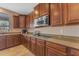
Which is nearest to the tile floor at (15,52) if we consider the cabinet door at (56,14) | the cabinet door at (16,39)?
the cabinet door at (16,39)

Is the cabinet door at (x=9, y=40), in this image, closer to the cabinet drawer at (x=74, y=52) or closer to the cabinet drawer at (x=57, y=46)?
the cabinet drawer at (x=57, y=46)

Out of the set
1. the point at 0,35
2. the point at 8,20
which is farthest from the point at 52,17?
the point at 0,35

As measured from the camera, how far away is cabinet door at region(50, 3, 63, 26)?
99.2 inches

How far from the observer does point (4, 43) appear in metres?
4.88

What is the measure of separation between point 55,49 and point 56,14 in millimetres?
906

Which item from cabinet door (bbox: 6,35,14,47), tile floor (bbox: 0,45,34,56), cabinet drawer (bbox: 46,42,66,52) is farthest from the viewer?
cabinet door (bbox: 6,35,14,47)

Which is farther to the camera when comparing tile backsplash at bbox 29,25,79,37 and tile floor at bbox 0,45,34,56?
tile floor at bbox 0,45,34,56

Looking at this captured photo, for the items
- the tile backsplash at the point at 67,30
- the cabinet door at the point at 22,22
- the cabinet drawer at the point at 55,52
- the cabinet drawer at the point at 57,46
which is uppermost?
the cabinet door at the point at 22,22

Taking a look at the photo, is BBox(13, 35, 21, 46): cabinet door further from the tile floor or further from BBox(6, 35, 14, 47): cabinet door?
the tile floor

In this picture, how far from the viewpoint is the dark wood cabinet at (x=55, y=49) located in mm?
1879

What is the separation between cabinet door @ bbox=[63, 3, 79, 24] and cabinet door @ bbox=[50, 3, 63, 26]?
0.68 ft

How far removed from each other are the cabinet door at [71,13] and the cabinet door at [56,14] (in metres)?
0.21

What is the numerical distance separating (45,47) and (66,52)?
38.0 inches

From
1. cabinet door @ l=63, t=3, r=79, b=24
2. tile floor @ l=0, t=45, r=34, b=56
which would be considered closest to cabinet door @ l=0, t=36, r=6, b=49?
tile floor @ l=0, t=45, r=34, b=56
